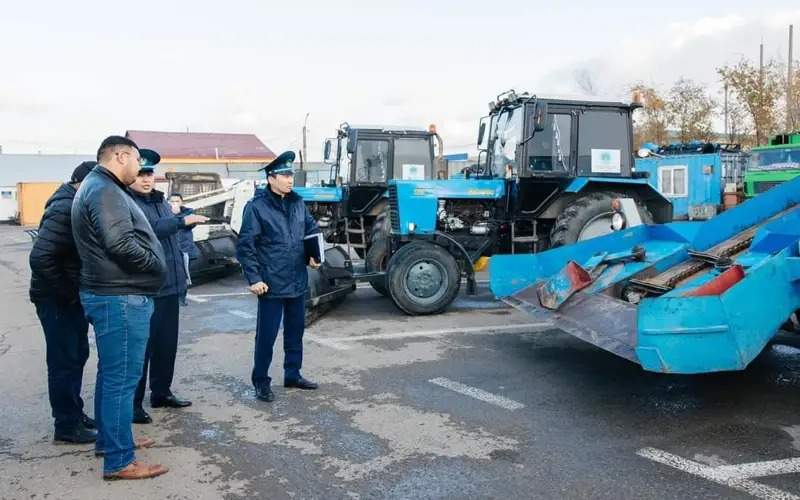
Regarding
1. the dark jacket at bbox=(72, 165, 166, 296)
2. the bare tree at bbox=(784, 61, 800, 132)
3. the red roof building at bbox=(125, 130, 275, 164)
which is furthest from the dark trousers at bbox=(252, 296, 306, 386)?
the red roof building at bbox=(125, 130, 275, 164)

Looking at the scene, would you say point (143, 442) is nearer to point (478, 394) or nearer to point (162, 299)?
point (162, 299)

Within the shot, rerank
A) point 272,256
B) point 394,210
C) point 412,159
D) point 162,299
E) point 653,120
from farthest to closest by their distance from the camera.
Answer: point 653,120, point 412,159, point 394,210, point 272,256, point 162,299

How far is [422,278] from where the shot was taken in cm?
827

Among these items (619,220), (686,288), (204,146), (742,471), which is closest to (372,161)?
(619,220)

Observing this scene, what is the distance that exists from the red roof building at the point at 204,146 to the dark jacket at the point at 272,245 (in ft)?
133

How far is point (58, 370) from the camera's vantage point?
4328 millimetres

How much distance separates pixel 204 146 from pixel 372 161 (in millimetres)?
38403

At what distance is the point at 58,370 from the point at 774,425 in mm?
4489

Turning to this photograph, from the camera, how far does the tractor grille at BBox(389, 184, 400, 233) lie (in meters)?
8.65

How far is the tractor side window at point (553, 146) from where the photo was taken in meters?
8.79

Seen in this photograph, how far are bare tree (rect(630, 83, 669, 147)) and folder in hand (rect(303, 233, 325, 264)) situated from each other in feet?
84.2

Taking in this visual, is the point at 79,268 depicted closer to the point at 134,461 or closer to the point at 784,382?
the point at 134,461

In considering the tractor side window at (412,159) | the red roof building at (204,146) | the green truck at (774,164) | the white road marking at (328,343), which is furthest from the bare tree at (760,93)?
the red roof building at (204,146)

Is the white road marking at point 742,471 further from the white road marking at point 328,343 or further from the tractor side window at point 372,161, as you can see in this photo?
the tractor side window at point 372,161
